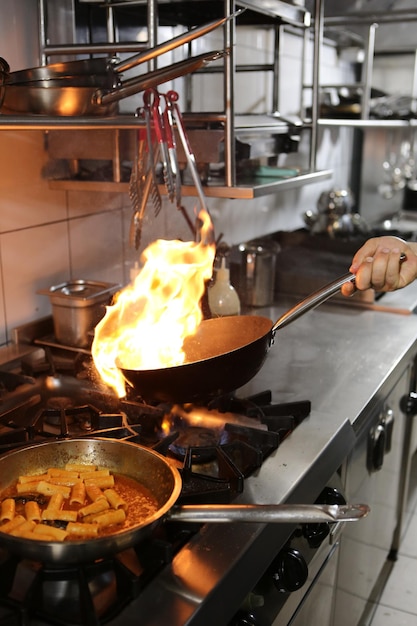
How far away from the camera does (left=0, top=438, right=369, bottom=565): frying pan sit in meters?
0.76

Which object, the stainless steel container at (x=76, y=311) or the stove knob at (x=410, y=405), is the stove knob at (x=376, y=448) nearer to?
the stove knob at (x=410, y=405)

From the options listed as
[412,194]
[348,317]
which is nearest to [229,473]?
[348,317]

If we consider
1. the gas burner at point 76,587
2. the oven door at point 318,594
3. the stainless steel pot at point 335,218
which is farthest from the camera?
the stainless steel pot at point 335,218

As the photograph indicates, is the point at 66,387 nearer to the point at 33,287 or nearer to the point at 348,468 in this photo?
the point at 33,287

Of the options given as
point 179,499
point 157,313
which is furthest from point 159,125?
point 179,499

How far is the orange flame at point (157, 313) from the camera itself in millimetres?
1247

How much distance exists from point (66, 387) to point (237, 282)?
787 mm

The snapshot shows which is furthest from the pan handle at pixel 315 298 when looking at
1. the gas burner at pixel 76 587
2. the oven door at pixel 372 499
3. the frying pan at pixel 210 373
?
the gas burner at pixel 76 587

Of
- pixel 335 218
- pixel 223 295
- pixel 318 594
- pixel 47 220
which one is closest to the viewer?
pixel 318 594

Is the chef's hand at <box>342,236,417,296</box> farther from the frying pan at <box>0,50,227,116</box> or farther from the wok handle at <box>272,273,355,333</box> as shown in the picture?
the frying pan at <box>0,50,227,116</box>

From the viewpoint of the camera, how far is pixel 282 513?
79 cm

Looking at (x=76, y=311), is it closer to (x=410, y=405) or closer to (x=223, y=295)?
(x=223, y=295)

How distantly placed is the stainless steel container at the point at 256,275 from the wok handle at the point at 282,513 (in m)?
1.20

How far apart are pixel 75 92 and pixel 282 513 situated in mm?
723
